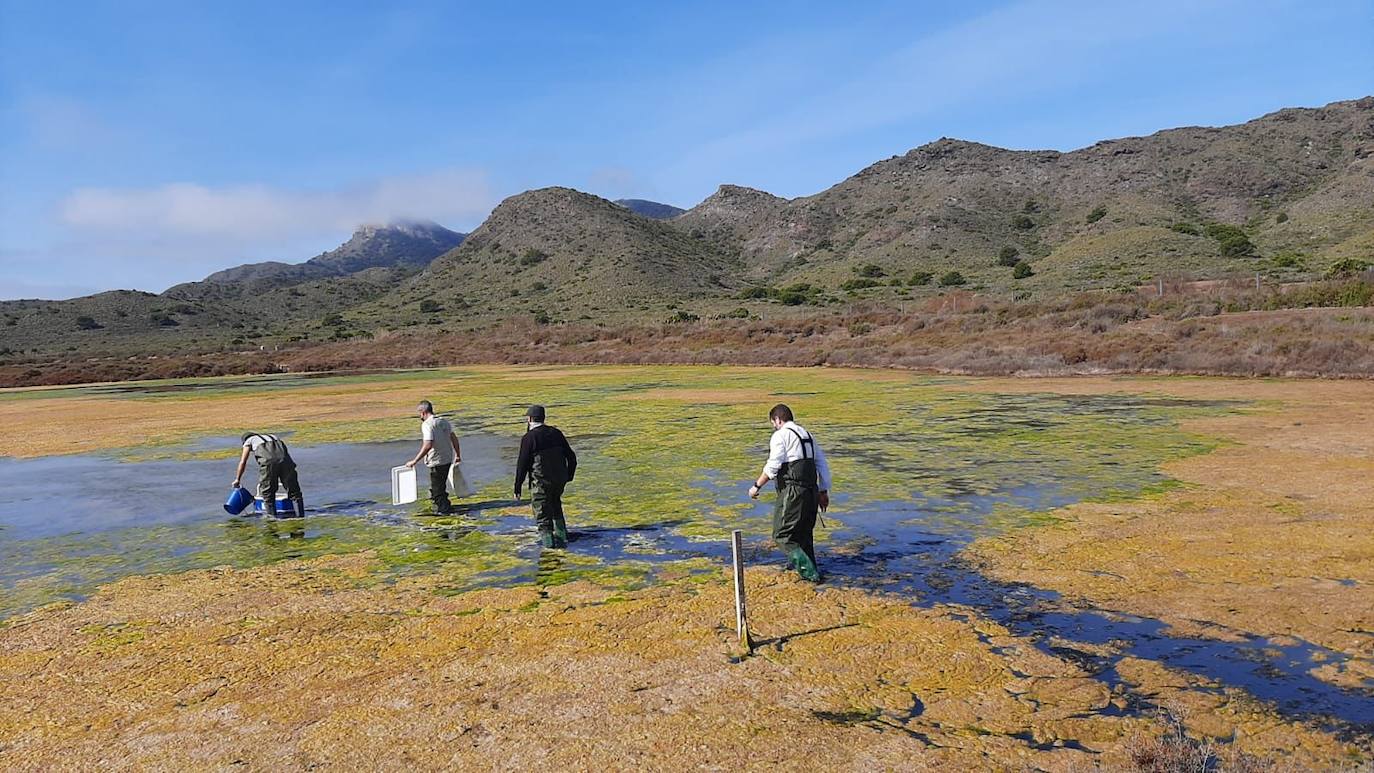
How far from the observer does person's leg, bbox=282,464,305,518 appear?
12648mm

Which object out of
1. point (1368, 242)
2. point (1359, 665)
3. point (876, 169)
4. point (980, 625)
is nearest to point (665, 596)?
point (980, 625)

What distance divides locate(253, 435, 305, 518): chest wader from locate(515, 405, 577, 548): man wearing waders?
4435 mm

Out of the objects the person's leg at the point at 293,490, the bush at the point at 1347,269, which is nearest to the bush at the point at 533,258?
the bush at the point at 1347,269

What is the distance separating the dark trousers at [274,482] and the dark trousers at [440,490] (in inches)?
79.2

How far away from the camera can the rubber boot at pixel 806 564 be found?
8.72m

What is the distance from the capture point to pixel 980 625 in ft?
24.1

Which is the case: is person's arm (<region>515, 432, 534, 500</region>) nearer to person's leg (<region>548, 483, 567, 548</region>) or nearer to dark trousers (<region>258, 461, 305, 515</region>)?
person's leg (<region>548, 483, 567, 548</region>)

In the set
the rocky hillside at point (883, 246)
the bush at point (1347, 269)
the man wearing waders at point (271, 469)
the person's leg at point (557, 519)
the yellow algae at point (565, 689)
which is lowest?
the yellow algae at point (565, 689)

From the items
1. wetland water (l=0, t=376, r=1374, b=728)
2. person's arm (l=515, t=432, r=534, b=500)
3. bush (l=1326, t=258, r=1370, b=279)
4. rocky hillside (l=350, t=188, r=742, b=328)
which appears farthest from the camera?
rocky hillside (l=350, t=188, r=742, b=328)

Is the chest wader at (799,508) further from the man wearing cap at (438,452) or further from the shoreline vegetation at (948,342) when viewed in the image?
the shoreline vegetation at (948,342)

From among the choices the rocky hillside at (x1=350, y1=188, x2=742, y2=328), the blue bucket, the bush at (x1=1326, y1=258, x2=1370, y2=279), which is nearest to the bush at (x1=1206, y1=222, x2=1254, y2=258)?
the bush at (x1=1326, y1=258, x2=1370, y2=279)

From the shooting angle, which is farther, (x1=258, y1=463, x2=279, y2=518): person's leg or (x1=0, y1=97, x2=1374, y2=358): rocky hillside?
(x1=0, y1=97, x2=1374, y2=358): rocky hillside

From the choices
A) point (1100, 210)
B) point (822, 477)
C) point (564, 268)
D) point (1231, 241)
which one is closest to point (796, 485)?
point (822, 477)

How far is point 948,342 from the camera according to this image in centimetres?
4559
